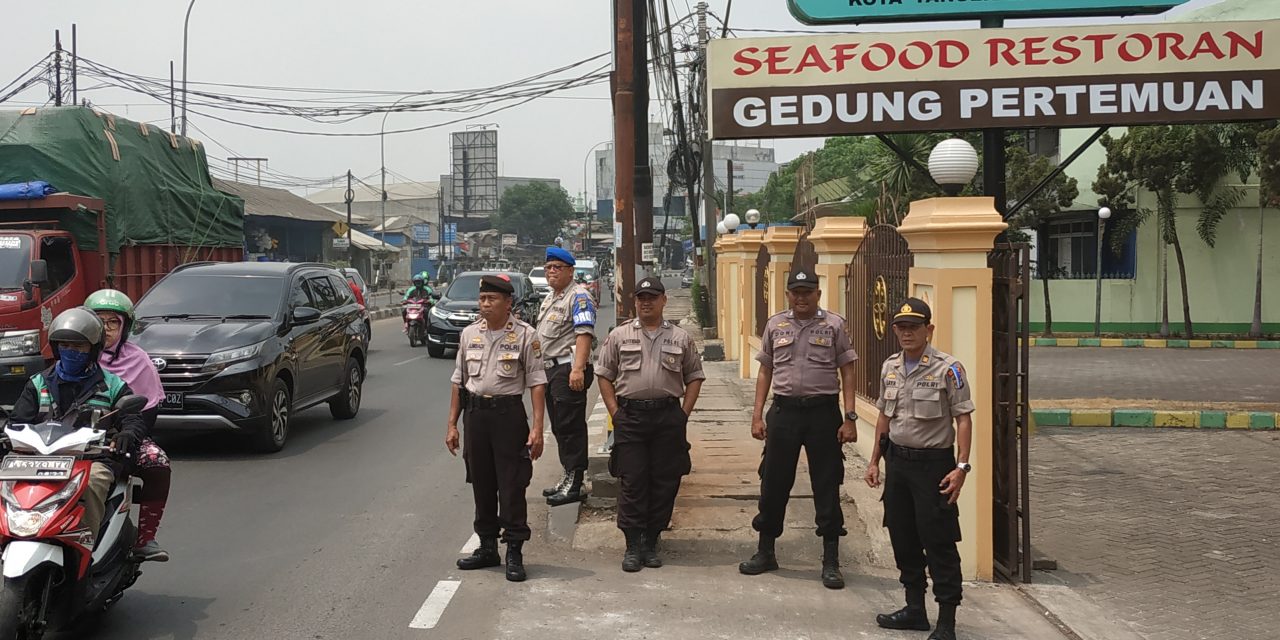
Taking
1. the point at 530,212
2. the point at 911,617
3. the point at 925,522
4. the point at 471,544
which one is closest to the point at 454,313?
the point at 471,544

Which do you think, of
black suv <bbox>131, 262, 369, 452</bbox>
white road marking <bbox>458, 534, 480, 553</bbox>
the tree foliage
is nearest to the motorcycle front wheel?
white road marking <bbox>458, 534, 480, 553</bbox>

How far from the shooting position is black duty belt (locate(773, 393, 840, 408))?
5.65 meters

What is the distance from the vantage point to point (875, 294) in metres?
7.99

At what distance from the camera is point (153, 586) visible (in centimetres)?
547

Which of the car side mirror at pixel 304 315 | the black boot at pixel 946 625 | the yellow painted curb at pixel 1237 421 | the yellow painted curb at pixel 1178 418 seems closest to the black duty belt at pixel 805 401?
the black boot at pixel 946 625

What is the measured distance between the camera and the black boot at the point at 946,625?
477 cm

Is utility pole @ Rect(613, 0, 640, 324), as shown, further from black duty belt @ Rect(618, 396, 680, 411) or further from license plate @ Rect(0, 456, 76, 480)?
license plate @ Rect(0, 456, 76, 480)

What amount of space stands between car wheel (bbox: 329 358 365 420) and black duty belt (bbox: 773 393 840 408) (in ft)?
22.3

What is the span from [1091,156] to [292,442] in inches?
734

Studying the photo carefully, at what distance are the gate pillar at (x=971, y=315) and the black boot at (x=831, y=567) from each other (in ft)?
2.36

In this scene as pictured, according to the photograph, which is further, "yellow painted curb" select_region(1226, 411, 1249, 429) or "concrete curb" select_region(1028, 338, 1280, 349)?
"concrete curb" select_region(1028, 338, 1280, 349)

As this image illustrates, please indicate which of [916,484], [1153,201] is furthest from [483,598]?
[1153,201]

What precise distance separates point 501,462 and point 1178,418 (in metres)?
8.77

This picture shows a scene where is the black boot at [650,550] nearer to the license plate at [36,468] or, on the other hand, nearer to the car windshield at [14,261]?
the license plate at [36,468]
